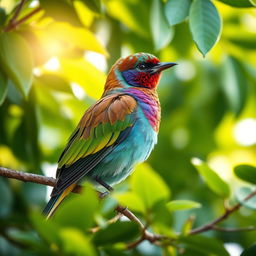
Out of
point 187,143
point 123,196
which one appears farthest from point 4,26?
point 187,143

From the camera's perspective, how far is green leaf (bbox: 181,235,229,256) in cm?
294

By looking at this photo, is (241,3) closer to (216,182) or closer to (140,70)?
(216,182)

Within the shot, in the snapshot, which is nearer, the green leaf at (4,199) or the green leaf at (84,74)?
the green leaf at (84,74)

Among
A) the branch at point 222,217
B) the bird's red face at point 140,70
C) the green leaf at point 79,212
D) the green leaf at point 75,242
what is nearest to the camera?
the green leaf at point 75,242

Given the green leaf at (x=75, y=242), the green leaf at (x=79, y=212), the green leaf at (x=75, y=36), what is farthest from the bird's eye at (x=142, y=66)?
the green leaf at (x=75, y=242)

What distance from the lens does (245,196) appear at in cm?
356

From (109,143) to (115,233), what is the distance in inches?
65.2

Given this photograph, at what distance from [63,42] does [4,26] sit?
1.81 feet

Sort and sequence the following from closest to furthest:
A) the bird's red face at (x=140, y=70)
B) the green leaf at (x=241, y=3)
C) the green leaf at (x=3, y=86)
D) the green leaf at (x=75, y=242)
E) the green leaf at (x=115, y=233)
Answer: the green leaf at (x=75, y=242), the green leaf at (x=115, y=233), the green leaf at (x=241, y=3), the green leaf at (x=3, y=86), the bird's red face at (x=140, y=70)

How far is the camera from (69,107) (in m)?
5.71

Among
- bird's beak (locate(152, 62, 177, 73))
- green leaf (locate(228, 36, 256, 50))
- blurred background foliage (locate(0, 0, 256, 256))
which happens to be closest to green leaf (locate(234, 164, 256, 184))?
blurred background foliage (locate(0, 0, 256, 256))

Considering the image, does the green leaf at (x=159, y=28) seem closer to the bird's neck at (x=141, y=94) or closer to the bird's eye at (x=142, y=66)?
the bird's neck at (x=141, y=94)

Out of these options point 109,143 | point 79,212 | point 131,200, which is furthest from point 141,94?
point 79,212

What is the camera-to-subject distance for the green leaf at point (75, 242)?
2.27m
